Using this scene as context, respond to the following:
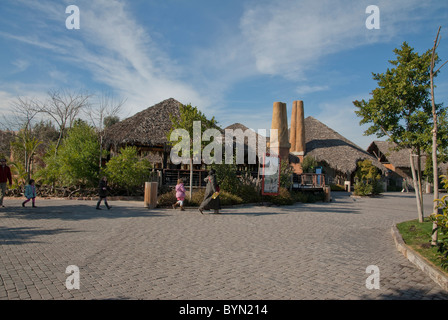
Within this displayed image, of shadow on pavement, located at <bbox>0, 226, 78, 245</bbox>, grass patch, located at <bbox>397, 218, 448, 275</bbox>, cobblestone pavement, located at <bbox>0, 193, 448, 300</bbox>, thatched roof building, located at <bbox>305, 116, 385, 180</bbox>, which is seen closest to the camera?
cobblestone pavement, located at <bbox>0, 193, 448, 300</bbox>

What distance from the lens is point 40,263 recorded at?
5.49 m

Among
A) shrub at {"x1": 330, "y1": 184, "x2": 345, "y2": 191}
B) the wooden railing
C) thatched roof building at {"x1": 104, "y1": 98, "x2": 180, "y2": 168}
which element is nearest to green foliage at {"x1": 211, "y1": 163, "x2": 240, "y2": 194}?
thatched roof building at {"x1": 104, "y1": 98, "x2": 180, "y2": 168}

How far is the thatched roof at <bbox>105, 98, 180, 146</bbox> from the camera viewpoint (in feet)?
65.0

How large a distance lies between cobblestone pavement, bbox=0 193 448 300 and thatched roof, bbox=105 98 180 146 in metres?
9.57

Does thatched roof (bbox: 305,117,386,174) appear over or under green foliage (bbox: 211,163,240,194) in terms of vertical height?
over

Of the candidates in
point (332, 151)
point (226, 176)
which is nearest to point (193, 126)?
point (226, 176)

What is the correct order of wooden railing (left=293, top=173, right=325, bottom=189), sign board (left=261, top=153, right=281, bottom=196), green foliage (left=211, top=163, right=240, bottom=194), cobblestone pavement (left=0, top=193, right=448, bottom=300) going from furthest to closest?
wooden railing (left=293, top=173, right=325, bottom=189)
green foliage (left=211, top=163, right=240, bottom=194)
sign board (left=261, top=153, right=281, bottom=196)
cobblestone pavement (left=0, top=193, right=448, bottom=300)

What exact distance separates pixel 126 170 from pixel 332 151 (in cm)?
2969

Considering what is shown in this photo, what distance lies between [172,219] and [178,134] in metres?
5.18

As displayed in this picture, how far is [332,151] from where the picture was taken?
39.2 meters

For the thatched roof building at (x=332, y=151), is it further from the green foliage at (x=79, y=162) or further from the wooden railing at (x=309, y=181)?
the green foliage at (x=79, y=162)

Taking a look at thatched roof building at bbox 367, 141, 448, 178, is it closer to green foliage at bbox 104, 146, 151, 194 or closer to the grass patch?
the grass patch
